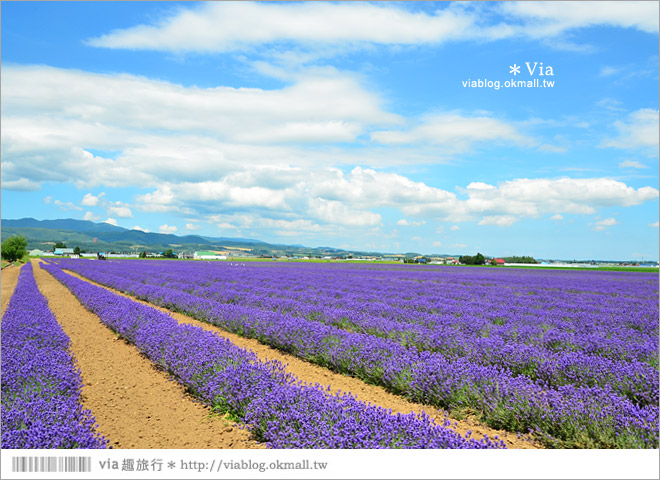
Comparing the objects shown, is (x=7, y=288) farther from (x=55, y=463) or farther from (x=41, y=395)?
(x=55, y=463)

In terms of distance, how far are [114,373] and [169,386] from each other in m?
1.19

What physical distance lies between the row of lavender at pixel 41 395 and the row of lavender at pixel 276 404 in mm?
1183

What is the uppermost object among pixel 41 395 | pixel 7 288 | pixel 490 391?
pixel 490 391

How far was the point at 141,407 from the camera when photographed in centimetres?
466

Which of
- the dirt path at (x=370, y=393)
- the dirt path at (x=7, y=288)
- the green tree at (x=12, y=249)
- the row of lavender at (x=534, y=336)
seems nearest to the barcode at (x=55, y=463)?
the dirt path at (x=370, y=393)

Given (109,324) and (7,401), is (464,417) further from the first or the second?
(109,324)

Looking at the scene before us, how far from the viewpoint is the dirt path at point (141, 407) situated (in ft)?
12.4

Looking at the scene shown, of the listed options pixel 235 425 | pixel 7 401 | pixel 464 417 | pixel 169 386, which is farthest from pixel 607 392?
pixel 7 401

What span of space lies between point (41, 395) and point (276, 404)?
241 centimetres

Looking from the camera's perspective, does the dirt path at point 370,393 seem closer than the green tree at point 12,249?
Yes

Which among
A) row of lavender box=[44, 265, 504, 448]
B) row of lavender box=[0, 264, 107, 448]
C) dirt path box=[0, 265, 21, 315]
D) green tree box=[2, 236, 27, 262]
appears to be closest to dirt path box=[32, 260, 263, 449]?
row of lavender box=[44, 265, 504, 448]

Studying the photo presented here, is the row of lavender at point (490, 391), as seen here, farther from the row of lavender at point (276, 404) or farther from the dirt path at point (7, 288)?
the dirt path at point (7, 288)

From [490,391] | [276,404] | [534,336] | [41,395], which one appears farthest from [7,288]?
[490,391]

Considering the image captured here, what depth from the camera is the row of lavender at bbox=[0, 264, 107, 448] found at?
2920 mm
